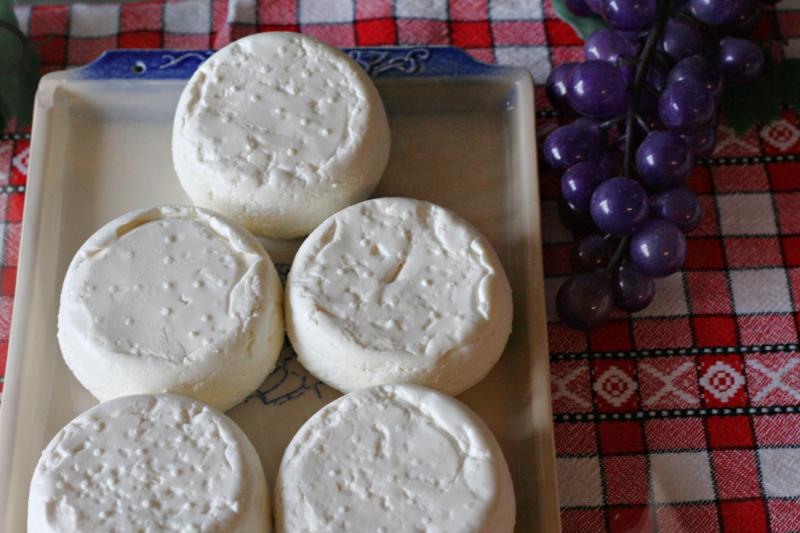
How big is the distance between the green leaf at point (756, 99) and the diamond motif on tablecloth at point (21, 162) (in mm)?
838

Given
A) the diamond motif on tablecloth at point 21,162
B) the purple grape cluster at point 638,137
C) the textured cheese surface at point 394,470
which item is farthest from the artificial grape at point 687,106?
the diamond motif on tablecloth at point 21,162

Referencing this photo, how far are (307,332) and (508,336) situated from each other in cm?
20

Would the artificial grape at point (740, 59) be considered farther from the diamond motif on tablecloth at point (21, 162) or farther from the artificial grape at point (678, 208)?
the diamond motif on tablecloth at point (21, 162)

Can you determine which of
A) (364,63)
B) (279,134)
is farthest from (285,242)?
(364,63)

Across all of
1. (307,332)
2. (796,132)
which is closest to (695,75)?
(796,132)

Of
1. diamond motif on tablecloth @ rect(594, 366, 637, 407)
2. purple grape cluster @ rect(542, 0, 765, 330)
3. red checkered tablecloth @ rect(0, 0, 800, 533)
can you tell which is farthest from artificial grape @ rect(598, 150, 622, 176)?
diamond motif on tablecloth @ rect(594, 366, 637, 407)

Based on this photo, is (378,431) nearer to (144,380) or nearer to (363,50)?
(144,380)

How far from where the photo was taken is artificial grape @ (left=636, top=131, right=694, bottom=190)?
91 cm

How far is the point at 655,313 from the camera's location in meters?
1.01

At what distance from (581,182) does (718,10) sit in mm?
243

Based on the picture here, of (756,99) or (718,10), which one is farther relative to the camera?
(756,99)

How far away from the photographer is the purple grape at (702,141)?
96 cm

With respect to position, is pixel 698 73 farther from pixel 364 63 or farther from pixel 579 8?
pixel 364 63

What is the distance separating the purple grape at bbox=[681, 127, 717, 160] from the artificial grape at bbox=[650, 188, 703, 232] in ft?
0.21
